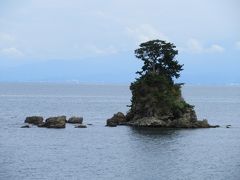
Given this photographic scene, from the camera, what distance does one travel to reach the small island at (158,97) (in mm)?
108812

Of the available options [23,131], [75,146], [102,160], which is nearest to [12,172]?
[102,160]

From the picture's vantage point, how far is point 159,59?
382 ft

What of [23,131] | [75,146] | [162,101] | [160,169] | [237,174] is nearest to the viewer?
[237,174]

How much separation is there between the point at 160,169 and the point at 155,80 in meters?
46.3

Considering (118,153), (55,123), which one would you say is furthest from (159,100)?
(118,153)

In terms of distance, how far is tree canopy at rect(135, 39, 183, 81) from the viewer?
378 ft

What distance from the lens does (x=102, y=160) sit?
70.3m

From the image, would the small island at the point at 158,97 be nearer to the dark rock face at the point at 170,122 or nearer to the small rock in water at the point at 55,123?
the dark rock face at the point at 170,122

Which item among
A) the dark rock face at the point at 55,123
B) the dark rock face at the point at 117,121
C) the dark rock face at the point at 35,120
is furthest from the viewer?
the dark rock face at the point at 35,120

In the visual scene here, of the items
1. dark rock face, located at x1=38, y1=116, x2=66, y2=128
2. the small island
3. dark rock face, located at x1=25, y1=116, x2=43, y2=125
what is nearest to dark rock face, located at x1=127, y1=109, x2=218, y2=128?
the small island

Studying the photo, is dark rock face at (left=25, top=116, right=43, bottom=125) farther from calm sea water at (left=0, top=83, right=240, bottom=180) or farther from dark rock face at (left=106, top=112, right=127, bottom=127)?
dark rock face at (left=106, top=112, right=127, bottom=127)

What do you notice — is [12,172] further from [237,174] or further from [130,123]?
[130,123]

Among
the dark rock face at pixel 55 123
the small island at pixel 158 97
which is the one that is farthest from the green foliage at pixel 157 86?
the dark rock face at pixel 55 123

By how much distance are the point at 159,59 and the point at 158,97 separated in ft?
36.1
